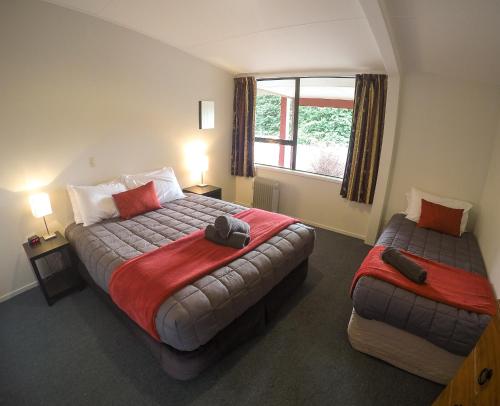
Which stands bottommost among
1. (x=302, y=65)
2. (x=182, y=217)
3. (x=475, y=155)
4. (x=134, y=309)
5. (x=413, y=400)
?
(x=413, y=400)

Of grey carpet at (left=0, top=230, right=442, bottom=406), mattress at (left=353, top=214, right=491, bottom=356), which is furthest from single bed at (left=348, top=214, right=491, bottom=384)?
grey carpet at (left=0, top=230, right=442, bottom=406)

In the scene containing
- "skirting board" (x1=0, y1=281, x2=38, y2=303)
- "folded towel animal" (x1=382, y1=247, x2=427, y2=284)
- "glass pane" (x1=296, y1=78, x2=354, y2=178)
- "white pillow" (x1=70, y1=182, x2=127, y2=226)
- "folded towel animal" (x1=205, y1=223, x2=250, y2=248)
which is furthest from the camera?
Result: "glass pane" (x1=296, y1=78, x2=354, y2=178)

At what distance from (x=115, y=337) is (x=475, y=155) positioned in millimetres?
3856

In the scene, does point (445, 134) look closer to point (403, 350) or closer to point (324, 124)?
point (324, 124)

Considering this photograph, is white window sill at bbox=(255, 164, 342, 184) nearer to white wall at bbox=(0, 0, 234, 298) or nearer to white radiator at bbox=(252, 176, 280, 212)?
white radiator at bbox=(252, 176, 280, 212)

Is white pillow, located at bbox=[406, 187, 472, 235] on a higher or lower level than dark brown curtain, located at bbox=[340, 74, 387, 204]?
lower

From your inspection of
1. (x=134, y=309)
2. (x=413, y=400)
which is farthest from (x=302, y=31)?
(x=413, y=400)

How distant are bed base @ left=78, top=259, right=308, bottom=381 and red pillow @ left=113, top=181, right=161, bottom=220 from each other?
648 millimetres

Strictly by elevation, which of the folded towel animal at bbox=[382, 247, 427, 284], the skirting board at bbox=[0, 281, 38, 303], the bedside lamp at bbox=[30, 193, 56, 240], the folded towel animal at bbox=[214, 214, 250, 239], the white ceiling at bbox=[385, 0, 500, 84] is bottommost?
the skirting board at bbox=[0, 281, 38, 303]

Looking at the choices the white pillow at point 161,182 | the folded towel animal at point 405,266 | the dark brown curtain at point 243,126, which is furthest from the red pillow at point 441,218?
the white pillow at point 161,182

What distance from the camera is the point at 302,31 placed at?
2504 mm

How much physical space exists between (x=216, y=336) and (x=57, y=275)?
193 centimetres

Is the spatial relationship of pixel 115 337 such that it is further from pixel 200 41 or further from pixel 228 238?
pixel 200 41

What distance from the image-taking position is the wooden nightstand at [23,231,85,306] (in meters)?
2.30
